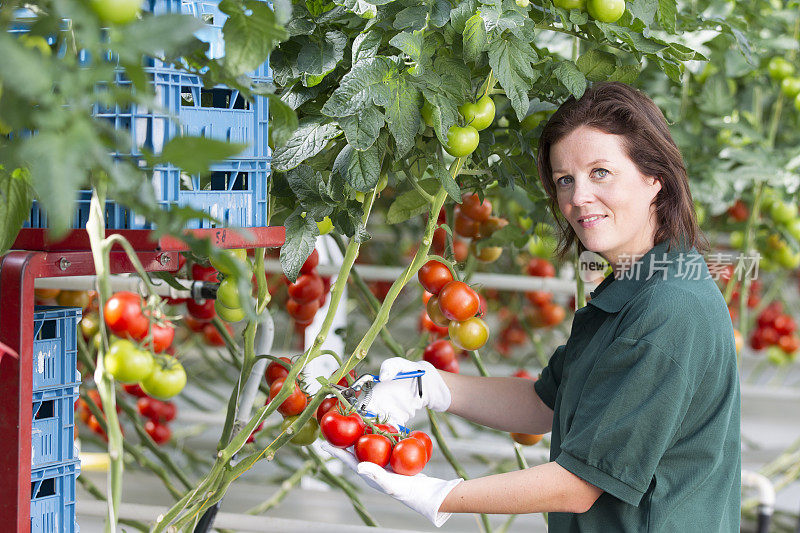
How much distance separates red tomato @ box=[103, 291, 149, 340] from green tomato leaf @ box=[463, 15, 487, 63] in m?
0.46

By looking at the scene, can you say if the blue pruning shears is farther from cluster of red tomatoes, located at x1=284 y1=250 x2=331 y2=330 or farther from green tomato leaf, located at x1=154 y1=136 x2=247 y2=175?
green tomato leaf, located at x1=154 y1=136 x2=247 y2=175

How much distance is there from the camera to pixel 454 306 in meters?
1.14

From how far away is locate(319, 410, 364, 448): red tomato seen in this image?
1001 millimetres

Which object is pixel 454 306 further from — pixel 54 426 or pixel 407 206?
pixel 54 426

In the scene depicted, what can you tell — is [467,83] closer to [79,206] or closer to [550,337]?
[79,206]

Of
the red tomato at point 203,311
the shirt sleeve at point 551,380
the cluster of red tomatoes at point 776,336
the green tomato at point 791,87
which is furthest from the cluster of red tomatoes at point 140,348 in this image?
the cluster of red tomatoes at point 776,336

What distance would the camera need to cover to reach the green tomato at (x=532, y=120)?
1.22 m

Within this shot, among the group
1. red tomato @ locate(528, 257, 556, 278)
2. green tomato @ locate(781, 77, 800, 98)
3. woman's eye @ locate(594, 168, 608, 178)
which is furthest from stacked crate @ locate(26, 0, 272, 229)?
green tomato @ locate(781, 77, 800, 98)

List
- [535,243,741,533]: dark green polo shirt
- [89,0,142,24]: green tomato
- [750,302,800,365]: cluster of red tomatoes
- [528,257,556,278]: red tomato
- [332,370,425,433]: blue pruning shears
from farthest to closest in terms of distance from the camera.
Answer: [750,302,800,365]: cluster of red tomatoes → [528,257,556,278]: red tomato → [332,370,425,433]: blue pruning shears → [535,243,741,533]: dark green polo shirt → [89,0,142,24]: green tomato

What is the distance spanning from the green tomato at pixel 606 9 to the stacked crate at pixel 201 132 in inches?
16.3

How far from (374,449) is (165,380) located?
0.31 metres

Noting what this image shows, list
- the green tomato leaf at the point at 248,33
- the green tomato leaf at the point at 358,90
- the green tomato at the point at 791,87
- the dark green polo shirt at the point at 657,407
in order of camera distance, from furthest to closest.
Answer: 1. the green tomato at the point at 791,87
2. the dark green polo shirt at the point at 657,407
3. the green tomato leaf at the point at 358,90
4. the green tomato leaf at the point at 248,33

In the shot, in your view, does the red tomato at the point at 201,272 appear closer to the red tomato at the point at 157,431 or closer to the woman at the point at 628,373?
the woman at the point at 628,373

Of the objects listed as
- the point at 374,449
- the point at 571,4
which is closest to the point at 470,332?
the point at 374,449
